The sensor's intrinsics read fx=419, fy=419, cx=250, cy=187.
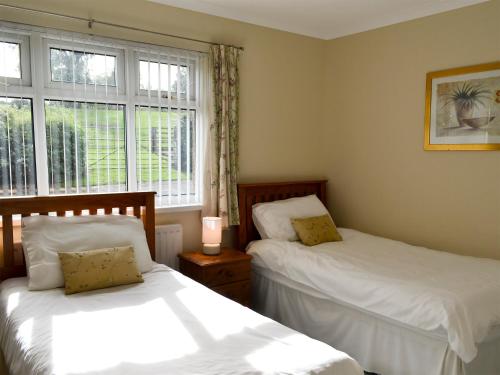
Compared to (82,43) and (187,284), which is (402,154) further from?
(82,43)

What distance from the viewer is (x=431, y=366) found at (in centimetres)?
225

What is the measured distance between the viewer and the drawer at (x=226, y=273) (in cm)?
296

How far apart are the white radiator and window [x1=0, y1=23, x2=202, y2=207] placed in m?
0.20

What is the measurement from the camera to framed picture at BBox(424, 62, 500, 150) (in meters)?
3.00

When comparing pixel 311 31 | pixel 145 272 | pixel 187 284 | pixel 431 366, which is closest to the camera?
pixel 431 366

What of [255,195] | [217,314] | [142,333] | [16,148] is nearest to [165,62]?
[16,148]

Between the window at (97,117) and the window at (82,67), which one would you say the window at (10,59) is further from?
the window at (82,67)

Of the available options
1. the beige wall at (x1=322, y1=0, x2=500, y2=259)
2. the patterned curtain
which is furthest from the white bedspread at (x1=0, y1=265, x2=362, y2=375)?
the beige wall at (x1=322, y1=0, x2=500, y2=259)

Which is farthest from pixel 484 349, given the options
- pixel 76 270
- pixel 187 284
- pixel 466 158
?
pixel 76 270

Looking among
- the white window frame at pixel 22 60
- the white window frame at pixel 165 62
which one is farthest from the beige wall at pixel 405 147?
the white window frame at pixel 22 60

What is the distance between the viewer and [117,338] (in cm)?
172

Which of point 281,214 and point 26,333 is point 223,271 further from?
point 26,333

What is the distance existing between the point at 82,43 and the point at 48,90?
39 centimetres

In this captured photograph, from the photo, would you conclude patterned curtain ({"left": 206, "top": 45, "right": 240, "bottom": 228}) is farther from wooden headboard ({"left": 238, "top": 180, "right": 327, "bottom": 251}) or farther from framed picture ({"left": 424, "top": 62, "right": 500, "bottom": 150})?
framed picture ({"left": 424, "top": 62, "right": 500, "bottom": 150})
